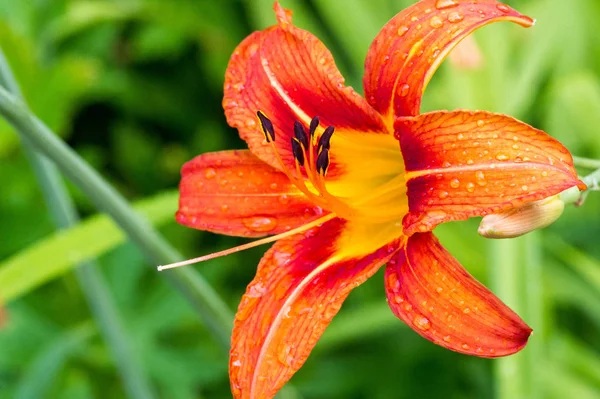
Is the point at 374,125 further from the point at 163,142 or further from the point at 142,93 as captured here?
the point at 163,142

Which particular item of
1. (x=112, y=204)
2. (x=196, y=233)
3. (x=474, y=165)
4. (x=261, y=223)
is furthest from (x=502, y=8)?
(x=196, y=233)

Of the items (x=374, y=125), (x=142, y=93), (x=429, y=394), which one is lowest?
(x=429, y=394)

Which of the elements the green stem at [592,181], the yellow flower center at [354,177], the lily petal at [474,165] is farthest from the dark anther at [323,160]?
the green stem at [592,181]

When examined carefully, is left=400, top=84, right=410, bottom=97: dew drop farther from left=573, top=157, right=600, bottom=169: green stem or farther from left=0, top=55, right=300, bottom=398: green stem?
left=0, top=55, right=300, bottom=398: green stem

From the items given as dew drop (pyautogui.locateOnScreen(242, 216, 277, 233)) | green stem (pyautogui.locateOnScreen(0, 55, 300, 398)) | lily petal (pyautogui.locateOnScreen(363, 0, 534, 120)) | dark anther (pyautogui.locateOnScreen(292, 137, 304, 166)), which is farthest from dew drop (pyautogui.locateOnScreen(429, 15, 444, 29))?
green stem (pyautogui.locateOnScreen(0, 55, 300, 398))

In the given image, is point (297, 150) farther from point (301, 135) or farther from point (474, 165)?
point (474, 165)

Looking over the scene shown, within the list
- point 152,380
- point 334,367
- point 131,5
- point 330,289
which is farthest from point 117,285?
point 330,289

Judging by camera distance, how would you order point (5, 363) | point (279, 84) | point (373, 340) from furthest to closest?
point (373, 340) < point (5, 363) < point (279, 84)
